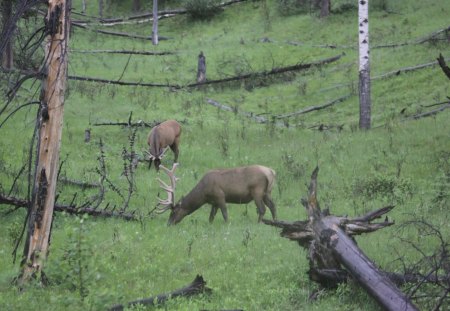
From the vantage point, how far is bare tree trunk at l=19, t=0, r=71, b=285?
902 centimetres

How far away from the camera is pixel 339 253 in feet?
28.0

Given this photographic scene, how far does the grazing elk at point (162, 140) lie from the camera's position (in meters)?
18.0

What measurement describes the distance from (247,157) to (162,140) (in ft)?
8.19

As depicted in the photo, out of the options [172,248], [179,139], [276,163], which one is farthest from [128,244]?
[179,139]

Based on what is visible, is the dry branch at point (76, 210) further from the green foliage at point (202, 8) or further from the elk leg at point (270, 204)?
the green foliage at point (202, 8)

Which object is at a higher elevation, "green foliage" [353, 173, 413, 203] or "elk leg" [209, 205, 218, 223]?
"green foliage" [353, 173, 413, 203]

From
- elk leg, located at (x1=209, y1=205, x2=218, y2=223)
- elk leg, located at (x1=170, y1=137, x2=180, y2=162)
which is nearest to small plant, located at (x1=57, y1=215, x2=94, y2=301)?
elk leg, located at (x1=209, y1=205, x2=218, y2=223)

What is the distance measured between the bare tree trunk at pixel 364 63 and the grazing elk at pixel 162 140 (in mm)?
5885

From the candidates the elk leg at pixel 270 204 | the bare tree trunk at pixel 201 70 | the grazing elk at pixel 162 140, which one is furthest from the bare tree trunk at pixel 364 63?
the bare tree trunk at pixel 201 70

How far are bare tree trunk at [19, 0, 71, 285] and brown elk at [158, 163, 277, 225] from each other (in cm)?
482

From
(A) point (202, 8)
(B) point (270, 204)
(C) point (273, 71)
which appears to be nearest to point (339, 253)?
(B) point (270, 204)

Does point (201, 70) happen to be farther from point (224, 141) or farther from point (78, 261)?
point (78, 261)

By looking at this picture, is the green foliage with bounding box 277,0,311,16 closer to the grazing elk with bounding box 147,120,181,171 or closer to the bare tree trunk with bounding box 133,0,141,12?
the bare tree trunk with bounding box 133,0,141,12

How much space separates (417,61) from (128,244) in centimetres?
1893
